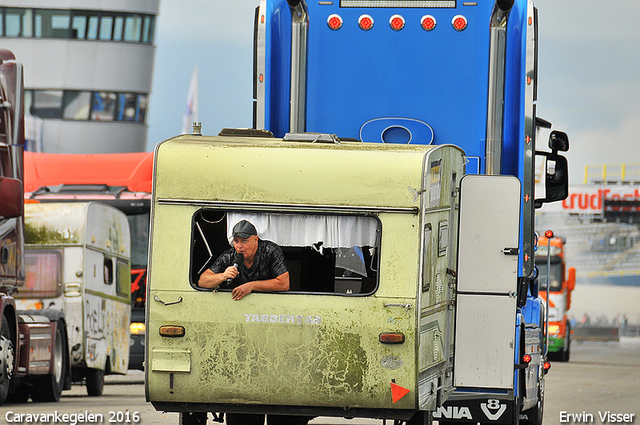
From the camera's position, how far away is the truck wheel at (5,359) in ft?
51.2

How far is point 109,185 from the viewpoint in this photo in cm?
2503

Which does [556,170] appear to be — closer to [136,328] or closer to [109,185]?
[136,328]

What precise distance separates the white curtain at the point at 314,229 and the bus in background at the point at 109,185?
47.5ft

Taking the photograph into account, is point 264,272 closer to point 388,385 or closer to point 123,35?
point 388,385

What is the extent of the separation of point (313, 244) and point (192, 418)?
1849mm

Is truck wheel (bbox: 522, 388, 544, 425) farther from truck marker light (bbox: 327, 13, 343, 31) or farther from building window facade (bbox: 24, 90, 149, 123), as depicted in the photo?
building window facade (bbox: 24, 90, 149, 123)

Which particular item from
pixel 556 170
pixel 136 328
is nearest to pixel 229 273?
pixel 556 170

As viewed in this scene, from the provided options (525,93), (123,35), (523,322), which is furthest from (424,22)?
(123,35)

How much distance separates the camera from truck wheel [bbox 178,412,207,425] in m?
10.2

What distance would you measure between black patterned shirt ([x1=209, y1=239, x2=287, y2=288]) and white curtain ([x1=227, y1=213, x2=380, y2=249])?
Result: 0.09m

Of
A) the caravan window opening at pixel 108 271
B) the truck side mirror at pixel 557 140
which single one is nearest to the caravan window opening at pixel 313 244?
the truck side mirror at pixel 557 140

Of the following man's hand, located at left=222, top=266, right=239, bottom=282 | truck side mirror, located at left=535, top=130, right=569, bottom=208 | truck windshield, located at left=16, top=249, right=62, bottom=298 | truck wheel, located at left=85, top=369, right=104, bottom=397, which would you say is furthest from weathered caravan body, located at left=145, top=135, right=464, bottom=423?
truck wheel, located at left=85, top=369, right=104, bottom=397

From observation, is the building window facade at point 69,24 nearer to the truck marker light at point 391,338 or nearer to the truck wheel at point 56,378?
the truck wheel at point 56,378

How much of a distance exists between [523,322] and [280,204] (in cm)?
317
